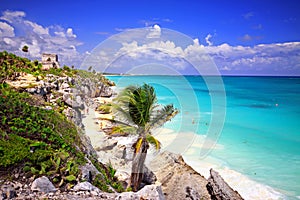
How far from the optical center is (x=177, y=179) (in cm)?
1104

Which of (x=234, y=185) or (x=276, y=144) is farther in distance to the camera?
(x=276, y=144)

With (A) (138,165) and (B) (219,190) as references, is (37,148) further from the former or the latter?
(B) (219,190)

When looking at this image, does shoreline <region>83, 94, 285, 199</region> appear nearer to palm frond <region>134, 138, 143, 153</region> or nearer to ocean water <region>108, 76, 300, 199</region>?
ocean water <region>108, 76, 300, 199</region>

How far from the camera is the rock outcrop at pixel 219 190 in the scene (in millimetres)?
9227

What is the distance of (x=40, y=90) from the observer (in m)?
15.1

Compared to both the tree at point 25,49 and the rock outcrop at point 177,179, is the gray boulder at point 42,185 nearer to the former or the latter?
the rock outcrop at point 177,179

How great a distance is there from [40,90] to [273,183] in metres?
15.6

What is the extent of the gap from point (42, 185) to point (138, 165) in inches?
187

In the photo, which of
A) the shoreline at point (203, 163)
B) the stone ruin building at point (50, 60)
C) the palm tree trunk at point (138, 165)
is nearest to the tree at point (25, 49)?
the stone ruin building at point (50, 60)

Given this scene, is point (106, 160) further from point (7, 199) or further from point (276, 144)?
point (276, 144)

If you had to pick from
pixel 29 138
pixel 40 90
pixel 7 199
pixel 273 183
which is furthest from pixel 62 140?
pixel 273 183

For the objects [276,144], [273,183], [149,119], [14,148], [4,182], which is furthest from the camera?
[276,144]

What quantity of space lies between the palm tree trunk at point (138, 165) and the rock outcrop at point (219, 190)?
9.75 ft

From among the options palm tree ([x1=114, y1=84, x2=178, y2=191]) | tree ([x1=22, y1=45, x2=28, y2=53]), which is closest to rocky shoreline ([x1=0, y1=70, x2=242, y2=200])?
palm tree ([x1=114, y1=84, x2=178, y2=191])
